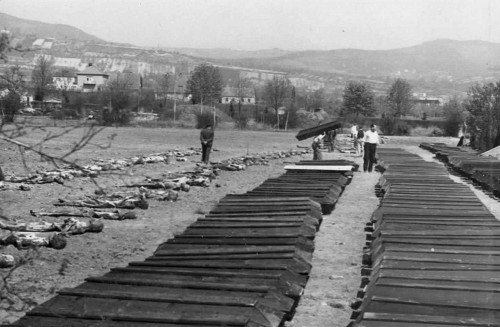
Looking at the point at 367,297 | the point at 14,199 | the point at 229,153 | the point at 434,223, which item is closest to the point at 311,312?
the point at 367,297

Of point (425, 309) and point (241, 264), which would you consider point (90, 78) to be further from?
point (425, 309)

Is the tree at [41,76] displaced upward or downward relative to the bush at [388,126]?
upward

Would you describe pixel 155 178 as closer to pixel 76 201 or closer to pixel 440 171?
pixel 76 201

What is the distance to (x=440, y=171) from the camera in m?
26.4

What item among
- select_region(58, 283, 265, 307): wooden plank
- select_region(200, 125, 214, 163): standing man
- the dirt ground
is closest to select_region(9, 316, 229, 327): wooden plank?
the dirt ground

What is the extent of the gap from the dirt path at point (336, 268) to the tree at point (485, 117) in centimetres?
2842

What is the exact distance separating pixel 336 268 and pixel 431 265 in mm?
2499

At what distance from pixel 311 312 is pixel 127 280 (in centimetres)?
261

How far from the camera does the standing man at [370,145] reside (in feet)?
90.6

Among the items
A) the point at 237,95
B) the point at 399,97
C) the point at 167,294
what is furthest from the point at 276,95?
the point at 167,294

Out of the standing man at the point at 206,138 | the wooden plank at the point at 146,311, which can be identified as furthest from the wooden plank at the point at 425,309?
the standing man at the point at 206,138

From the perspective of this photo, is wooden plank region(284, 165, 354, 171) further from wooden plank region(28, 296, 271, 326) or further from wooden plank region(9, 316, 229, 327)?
wooden plank region(9, 316, 229, 327)

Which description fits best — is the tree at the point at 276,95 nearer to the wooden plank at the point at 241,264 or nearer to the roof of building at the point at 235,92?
the roof of building at the point at 235,92

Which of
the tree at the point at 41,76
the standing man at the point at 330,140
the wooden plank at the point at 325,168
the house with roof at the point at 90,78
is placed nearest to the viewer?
the wooden plank at the point at 325,168
